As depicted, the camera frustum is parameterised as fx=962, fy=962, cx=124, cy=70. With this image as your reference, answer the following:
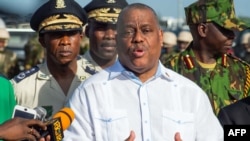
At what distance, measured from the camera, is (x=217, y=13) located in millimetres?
7824

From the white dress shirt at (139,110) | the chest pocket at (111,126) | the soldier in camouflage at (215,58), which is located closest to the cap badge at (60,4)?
the soldier in camouflage at (215,58)

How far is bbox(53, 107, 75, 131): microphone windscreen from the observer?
17.4ft

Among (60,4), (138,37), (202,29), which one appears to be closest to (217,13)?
(202,29)

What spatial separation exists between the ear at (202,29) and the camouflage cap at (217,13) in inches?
1.5

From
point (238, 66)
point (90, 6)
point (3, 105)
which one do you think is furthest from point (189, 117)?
point (90, 6)

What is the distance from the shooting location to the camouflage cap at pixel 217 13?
7.74 metres

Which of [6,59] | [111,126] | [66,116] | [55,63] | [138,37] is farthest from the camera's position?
[6,59]

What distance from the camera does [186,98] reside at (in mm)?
5664

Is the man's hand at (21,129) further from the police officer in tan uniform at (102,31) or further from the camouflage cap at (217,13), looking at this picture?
the camouflage cap at (217,13)

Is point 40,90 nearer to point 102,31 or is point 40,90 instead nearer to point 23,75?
point 23,75

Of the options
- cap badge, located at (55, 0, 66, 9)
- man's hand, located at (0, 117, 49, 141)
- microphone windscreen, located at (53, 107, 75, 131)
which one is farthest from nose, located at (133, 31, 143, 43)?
cap badge, located at (55, 0, 66, 9)

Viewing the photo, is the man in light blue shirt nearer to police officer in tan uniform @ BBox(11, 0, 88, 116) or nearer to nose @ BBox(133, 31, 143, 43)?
nose @ BBox(133, 31, 143, 43)

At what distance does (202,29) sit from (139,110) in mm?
2391

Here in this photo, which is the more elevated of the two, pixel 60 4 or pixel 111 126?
pixel 60 4
